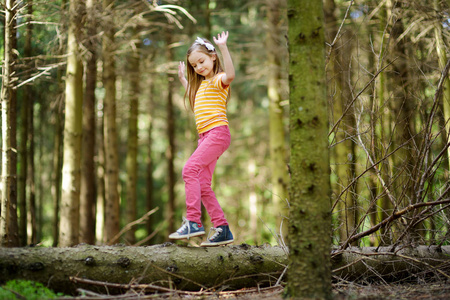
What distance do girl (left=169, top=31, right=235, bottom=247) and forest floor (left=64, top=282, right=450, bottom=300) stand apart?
1.95ft

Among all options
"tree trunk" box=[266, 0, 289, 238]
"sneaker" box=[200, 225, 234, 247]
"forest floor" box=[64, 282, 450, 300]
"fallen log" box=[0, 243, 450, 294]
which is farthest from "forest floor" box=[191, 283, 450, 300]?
"tree trunk" box=[266, 0, 289, 238]

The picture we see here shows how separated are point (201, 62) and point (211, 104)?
46 centimetres

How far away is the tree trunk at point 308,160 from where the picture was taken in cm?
270

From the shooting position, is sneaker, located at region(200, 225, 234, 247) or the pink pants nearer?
the pink pants

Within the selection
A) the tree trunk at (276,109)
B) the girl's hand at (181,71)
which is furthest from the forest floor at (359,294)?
the tree trunk at (276,109)

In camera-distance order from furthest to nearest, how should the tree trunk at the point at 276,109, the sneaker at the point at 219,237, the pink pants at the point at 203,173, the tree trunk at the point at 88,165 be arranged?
the tree trunk at the point at 276,109 < the tree trunk at the point at 88,165 < the sneaker at the point at 219,237 < the pink pants at the point at 203,173

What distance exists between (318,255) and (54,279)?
2.15 metres

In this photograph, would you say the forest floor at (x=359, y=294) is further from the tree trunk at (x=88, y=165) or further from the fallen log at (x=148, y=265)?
the tree trunk at (x=88, y=165)

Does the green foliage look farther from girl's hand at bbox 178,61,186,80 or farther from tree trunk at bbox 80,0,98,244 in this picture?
tree trunk at bbox 80,0,98,244

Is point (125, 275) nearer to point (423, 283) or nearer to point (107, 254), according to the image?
point (107, 254)

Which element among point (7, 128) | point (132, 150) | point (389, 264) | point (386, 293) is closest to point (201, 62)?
point (7, 128)

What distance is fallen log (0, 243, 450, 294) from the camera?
318 cm

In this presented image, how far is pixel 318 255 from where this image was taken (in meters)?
2.70

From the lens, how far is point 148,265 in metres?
3.40
